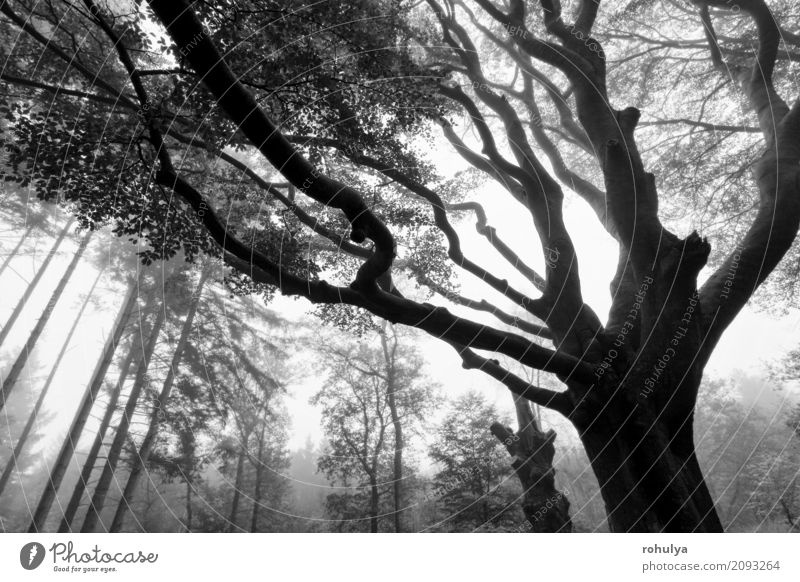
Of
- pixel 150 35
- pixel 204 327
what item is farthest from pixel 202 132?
pixel 204 327

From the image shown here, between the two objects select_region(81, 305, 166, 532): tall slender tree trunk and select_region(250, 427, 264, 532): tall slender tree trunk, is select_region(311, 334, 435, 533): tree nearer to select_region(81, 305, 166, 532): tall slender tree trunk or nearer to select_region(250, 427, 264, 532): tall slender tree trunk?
select_region(250, 427, 264, 532): tall slender tree trunk

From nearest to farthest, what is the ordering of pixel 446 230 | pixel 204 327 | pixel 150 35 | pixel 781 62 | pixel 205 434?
pixel 150 35
pixel 446 230
pixel 781 62
pixel 205 434
pixel 204 327

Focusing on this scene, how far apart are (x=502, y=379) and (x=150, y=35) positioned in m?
5.80

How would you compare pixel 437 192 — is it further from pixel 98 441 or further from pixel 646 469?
pixel 98 441

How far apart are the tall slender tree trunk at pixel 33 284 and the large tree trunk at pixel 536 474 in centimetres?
1786

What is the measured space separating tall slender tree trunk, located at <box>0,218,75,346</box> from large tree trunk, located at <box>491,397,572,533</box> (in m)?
17.9

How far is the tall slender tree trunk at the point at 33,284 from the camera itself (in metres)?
14.8

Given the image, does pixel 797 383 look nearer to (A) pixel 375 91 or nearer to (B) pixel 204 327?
(A) pixel 375 91

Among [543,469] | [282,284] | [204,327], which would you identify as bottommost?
[543,469]

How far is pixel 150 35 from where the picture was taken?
4180mm
